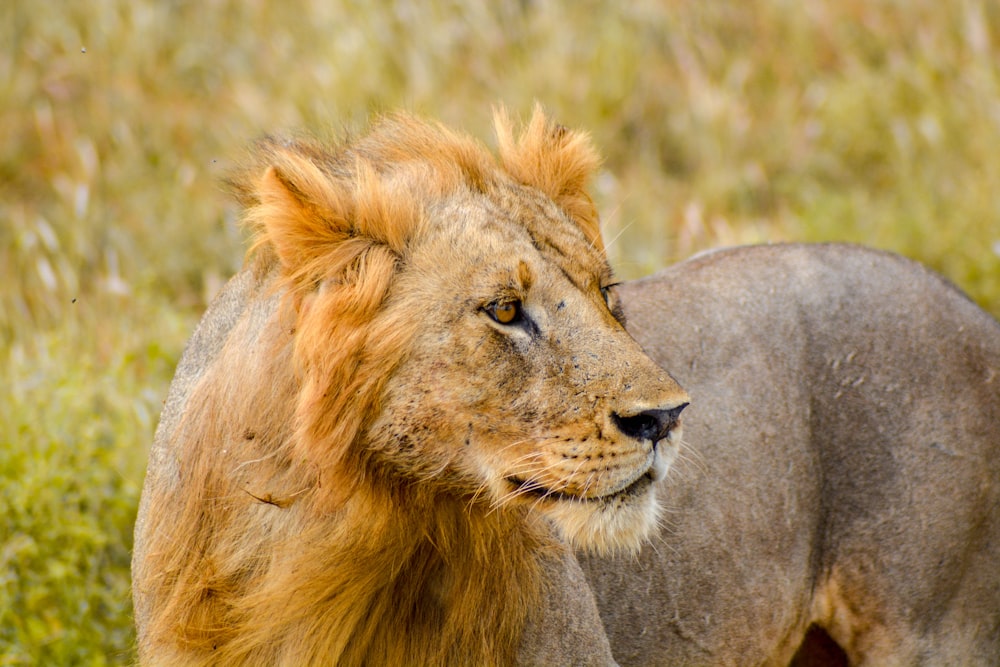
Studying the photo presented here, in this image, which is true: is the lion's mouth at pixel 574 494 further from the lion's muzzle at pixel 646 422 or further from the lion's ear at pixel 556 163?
the lion's ear at pixel 556 163

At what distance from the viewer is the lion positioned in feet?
8.47

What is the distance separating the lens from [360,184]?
2701mm

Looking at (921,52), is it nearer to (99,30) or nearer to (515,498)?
(99,30)

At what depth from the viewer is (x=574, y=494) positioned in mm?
2646

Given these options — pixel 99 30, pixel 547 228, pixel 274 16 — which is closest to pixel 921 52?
pixel 274 16

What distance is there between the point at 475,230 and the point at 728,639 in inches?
63.9

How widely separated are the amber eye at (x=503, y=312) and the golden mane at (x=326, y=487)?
0.17 meters

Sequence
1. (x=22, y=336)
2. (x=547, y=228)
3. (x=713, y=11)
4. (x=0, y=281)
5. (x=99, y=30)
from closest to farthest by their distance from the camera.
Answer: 1. (x=547, y=228)
2. (x=22, y=336)
3. (x=0, y=281)
4. (x=99, y=30)
5. (x=713, y=11)

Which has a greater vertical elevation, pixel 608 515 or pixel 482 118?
pixel 482 118

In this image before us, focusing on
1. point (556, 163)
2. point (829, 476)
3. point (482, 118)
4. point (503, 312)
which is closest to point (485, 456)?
point (503, 312)

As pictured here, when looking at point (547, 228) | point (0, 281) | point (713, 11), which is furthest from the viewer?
point (713, 11)

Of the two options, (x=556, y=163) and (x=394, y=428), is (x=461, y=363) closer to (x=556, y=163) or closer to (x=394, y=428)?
(x=394, y=428)

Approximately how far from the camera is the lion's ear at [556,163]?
3068 millimetres

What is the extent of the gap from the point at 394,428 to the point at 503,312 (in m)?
0.33
